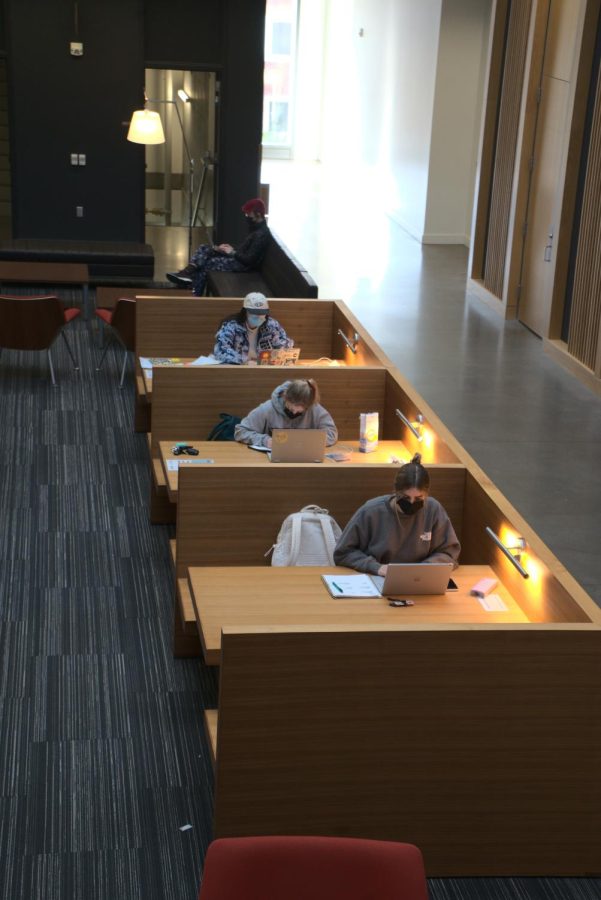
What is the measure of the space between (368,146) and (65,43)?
725cm

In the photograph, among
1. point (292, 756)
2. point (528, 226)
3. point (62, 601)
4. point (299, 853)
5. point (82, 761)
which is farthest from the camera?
point (528, 226)

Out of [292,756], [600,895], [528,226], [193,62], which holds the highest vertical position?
[193,62]

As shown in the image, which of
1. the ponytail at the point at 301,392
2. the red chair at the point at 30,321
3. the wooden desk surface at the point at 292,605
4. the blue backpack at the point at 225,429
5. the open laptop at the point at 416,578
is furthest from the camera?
the red chair at the point at 30,321

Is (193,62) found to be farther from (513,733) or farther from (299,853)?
(299,853)

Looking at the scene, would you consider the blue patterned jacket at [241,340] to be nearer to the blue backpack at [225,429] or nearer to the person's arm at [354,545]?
the blue backpack at [225,429]

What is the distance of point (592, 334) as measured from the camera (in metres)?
9.83

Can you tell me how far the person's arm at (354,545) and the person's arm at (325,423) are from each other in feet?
5.21

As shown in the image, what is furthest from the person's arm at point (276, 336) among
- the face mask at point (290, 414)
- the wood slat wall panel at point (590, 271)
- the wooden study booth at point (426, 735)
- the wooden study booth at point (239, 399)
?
the wooden study booth at point (426, 735)

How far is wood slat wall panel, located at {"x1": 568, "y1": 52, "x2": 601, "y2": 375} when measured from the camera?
31.8 ft

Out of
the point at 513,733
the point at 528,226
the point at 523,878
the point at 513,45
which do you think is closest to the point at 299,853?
the point at 513,733

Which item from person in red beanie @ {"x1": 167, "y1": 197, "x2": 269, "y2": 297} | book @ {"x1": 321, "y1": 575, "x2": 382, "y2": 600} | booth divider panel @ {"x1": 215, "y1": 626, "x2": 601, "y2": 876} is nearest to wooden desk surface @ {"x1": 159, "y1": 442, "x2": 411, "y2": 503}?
book @ {"x1": 321, "y1": 575, "x2": 382, "y2": 600}

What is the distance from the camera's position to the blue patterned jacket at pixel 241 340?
Result: 767cm

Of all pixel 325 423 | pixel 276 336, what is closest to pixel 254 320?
pixel 276 336

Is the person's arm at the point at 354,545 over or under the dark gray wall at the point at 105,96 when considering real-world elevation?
under
